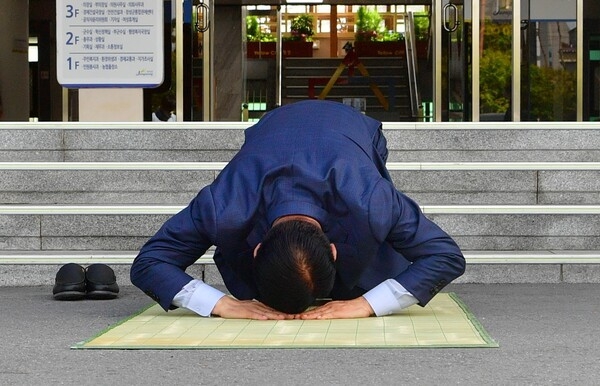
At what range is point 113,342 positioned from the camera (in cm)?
389

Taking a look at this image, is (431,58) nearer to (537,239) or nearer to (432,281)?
(537,239)

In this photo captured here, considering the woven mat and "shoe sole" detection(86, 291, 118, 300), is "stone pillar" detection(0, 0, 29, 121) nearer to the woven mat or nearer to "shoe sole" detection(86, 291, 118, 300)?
"shoe sole" detection(86, 291, 118, 300)

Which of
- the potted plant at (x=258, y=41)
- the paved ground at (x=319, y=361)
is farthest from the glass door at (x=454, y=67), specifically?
the paved ground at (x=319, y=361)

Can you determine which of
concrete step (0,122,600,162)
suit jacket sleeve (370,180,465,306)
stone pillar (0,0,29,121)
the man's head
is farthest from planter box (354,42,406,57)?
the man's head

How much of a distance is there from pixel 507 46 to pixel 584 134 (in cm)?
506

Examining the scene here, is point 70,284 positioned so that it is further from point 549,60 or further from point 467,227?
point 549,60

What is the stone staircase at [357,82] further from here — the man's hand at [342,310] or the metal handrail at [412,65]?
the man's hand at [342,310]

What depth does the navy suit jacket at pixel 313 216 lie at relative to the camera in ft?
13.4

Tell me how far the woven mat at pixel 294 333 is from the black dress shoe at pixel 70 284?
85cm

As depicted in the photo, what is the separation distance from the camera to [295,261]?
3.71m

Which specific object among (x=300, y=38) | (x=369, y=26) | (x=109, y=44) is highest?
(x=369, y=26)

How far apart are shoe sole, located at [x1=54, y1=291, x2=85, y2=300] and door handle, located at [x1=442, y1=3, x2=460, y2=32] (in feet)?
26.9

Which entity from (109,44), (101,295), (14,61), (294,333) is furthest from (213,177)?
(14,61)

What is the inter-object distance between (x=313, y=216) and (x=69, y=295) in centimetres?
184
